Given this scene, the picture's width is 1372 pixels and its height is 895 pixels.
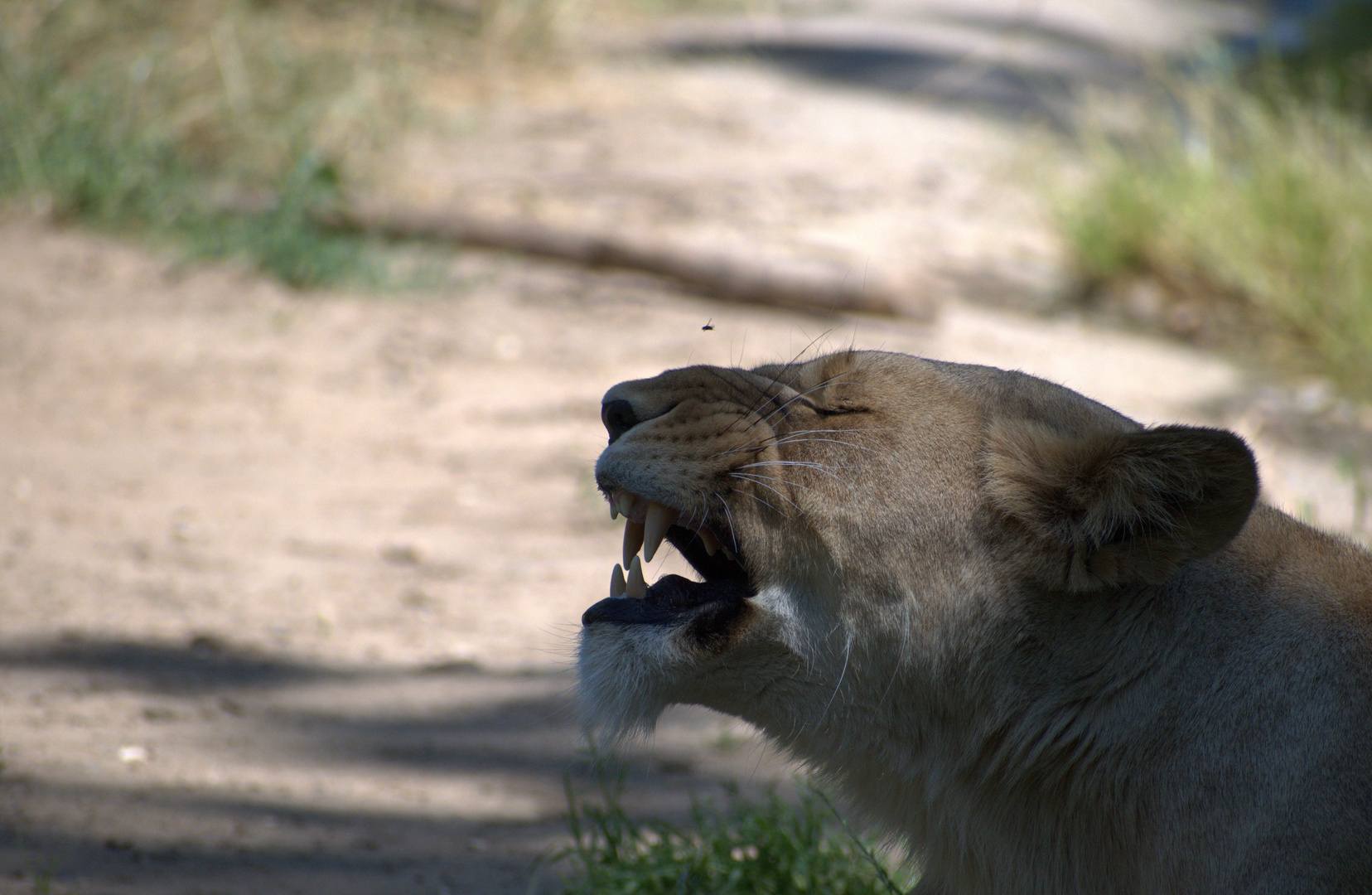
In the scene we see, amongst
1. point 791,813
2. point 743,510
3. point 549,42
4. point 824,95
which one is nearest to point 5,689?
point 791,813

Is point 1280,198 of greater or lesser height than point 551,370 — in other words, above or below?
above

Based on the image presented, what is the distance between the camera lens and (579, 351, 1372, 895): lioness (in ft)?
7.02

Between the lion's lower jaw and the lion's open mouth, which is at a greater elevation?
the lion's open mouth

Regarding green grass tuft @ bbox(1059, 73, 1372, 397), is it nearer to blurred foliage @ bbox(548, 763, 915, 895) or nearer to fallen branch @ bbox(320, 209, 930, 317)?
fallen branch @ bbox(320, 209, 930, 317)

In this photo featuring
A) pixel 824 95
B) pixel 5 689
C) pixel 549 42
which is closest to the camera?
pixel 5 689

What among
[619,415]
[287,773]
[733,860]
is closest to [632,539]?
[619,415]

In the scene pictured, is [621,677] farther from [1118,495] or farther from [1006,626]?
[1118,495]

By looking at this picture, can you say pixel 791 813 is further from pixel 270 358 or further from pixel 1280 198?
pixel 1280 198

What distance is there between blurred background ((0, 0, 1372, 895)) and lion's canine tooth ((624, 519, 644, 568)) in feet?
2.41

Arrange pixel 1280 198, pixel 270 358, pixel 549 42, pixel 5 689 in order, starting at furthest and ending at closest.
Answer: pixel 549 42
pixel 1280 198
pixel 270 358
pixel 5 689

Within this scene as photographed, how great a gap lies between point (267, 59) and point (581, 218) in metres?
2.49

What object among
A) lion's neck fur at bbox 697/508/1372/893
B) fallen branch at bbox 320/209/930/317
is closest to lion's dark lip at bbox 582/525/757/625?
lion's neck fur at bbox 697/508/1372/893

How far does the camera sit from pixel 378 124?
31.4 ft

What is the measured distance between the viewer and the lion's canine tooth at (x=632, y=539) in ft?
8.59
